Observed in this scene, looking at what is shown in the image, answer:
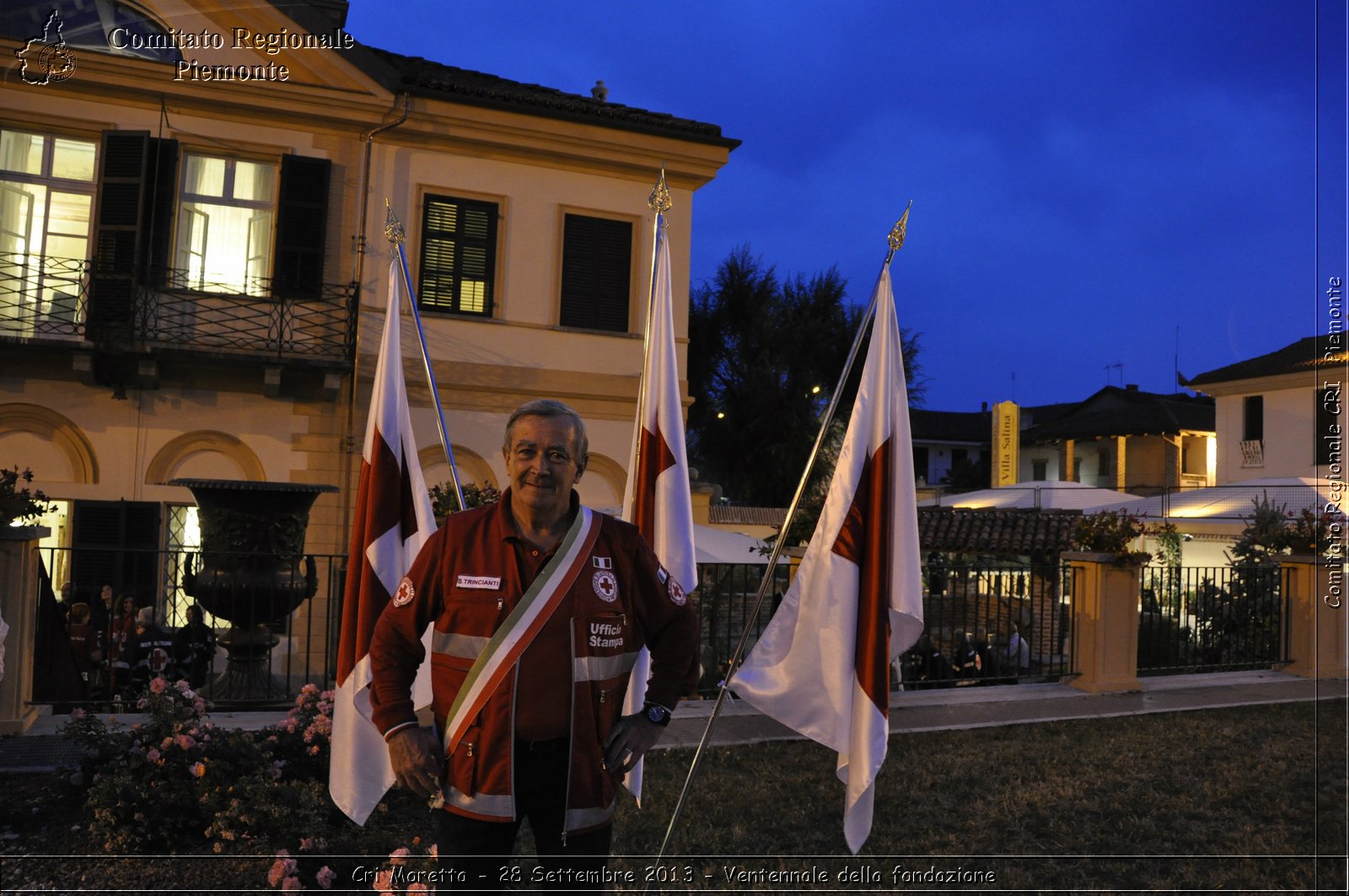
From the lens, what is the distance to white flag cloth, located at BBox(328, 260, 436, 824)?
5000mm

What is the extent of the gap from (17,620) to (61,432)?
7465mm

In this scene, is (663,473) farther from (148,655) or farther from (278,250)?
(278,250)

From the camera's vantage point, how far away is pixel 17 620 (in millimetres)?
6602

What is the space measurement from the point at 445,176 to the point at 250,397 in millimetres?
4184

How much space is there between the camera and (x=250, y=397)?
13.8 m

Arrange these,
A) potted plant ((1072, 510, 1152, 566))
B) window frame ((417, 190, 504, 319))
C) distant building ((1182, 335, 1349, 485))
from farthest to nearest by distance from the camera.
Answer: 1. distant building ((1182, 335, 1349, 485))
2. window frame ((417, 190, 504, 319))
3. potted plant ((1072, 510, 1152, 566))

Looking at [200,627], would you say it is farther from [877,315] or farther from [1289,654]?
[1289,654]

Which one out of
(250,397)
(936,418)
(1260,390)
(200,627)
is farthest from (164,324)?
(936,418)

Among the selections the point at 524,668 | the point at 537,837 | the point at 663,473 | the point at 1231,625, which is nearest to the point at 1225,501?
the point at 1231,625

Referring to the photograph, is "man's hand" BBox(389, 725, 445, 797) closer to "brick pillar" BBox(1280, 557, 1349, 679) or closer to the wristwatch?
the wristwatch

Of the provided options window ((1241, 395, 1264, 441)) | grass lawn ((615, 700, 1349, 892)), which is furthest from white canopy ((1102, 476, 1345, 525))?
grass lawn ((615, 700, 1349, 892))

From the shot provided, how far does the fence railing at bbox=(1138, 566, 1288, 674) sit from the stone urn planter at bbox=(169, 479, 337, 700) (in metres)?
9.56

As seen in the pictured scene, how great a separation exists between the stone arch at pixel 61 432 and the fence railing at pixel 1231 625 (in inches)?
516

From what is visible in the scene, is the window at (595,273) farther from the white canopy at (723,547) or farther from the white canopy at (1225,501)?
the white canopy at (1225,501)
